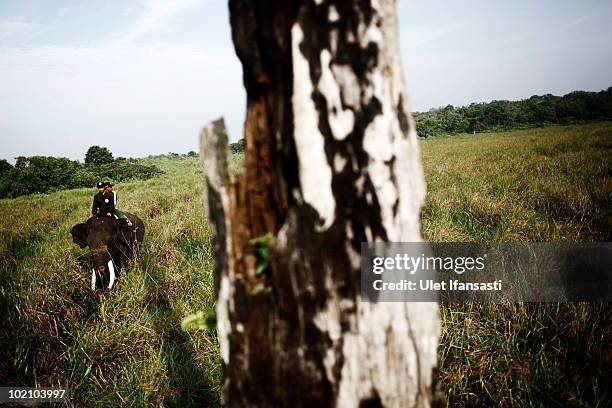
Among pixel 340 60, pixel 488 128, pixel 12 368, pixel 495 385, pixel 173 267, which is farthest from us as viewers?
pixel 488 128

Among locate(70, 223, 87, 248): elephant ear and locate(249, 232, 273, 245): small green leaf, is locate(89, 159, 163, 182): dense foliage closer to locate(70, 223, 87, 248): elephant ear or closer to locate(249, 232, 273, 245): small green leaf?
locate(70, 223, 87, 248): elephant ear

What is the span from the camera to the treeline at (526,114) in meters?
43.3

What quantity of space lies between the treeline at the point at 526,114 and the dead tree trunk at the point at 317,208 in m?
50.9

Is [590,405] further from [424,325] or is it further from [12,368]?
[12,368]

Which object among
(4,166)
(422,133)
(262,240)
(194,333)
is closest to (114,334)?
(194,333)

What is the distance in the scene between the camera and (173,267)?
4406mm

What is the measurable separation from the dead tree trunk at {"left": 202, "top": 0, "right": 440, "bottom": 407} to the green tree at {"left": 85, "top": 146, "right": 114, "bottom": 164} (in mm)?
43984

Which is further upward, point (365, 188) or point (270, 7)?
point (270, 7)

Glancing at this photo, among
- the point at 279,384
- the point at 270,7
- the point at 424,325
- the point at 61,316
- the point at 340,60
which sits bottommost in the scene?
the point at 61,316

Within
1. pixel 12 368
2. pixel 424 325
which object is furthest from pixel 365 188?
pixel 12 368

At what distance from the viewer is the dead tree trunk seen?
83 cm

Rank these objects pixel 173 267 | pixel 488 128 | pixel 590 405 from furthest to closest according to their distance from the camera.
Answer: pixel 488 128, pixel 173 267, pixel 590 405

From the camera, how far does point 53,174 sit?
→ 27.6 m

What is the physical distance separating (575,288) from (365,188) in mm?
3068
